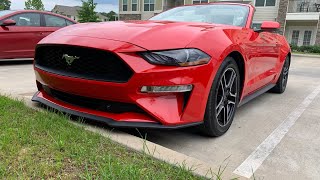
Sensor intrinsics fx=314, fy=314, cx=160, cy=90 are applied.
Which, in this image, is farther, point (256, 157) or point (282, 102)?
point (282, 102)

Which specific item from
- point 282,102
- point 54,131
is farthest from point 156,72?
point 282,102

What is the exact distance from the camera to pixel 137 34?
2646 mm

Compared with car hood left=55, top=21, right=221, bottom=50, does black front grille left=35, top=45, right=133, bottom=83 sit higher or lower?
lower

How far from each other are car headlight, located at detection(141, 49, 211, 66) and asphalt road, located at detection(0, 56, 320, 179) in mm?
756

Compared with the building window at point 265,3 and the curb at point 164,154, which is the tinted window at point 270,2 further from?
the curb at point 164,154

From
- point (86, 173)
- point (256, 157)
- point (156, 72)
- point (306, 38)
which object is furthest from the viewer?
A: point (306, 38)

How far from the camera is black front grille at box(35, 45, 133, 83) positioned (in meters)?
2.51

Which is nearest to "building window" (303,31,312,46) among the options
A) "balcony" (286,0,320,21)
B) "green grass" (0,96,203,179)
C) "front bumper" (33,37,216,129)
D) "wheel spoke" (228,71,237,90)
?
"balcony" (286,0,320,21)

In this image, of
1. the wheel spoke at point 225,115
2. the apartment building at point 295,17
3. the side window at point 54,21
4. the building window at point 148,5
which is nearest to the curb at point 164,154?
the wheel spoke at point 225,115

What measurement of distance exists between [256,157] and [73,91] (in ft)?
5.48

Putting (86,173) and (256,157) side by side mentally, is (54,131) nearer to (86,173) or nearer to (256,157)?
(86,173)

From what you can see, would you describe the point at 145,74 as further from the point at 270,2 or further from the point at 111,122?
the point at 270,2

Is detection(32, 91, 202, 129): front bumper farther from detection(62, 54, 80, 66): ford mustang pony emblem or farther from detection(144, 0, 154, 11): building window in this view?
detection(144, 0, 154, 11): building window

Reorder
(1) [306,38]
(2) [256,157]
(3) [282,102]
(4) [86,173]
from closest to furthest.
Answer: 1. (4) [86,173]
2. (2) [256,157]
3. (3) [282,102]
4. (1) [306,38]
